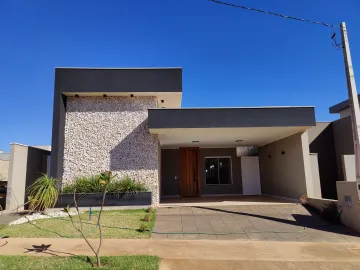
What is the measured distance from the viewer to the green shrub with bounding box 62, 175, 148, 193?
11.1 meters

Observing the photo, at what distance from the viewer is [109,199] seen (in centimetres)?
1100

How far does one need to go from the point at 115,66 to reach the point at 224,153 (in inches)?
323

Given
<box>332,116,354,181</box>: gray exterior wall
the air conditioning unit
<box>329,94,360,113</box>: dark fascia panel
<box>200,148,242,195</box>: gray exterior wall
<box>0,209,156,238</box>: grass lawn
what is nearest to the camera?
<box>0,209,156,238</box>: grass lawn

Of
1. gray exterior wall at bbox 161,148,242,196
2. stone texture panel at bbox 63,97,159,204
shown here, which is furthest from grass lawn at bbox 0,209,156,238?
gray exterior wall at bbox 161,148,242,196

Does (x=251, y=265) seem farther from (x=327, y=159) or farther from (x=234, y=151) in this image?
(x=327, y=159)

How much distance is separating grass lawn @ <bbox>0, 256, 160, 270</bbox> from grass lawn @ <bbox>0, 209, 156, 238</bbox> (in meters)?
1.91

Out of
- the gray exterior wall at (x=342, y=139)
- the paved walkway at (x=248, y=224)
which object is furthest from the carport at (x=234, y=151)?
the gray exterior wall at (x=342, y=139)

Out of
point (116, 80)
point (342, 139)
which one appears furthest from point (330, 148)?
point (116, 80)

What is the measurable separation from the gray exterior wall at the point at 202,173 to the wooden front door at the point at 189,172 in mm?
243

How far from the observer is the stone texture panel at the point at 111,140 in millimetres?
12125

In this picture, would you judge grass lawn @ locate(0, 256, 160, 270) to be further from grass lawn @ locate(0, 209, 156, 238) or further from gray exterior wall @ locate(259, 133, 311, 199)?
gray exterior wall @ locate(259, 133, 311, 199)

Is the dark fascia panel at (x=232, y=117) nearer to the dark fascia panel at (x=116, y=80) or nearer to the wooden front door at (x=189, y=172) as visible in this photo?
the dark fascia panel at (x=116, y=80)

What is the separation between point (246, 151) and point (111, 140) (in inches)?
333

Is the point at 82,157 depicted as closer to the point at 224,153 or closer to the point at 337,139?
the point at 224,153
